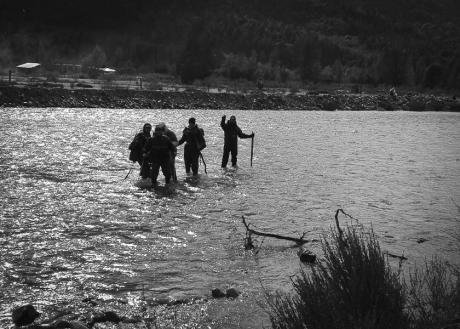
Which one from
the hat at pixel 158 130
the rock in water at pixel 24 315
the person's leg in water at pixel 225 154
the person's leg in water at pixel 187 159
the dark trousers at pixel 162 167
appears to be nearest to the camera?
the rock in water at pixel 24 315

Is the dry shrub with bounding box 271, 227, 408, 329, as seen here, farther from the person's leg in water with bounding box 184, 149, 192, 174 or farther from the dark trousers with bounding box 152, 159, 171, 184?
the person's leg in water with bounding box 184, 149, 192, 174

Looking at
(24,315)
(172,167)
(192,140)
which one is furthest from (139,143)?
(24,315)

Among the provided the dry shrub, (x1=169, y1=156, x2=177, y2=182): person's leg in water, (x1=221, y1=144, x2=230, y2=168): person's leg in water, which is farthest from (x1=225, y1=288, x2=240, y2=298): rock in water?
(x1=221, y1=144, x2=230, y2=168): person's leg in water

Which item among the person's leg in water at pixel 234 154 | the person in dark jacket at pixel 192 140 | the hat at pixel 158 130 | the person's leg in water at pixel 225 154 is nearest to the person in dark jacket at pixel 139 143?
the hat at pixel 158 130

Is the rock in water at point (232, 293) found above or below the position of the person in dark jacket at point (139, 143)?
below

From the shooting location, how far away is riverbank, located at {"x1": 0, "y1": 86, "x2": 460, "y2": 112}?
59.2 m

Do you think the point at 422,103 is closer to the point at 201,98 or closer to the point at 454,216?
the point at 201,98

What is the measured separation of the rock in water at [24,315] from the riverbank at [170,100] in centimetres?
5272

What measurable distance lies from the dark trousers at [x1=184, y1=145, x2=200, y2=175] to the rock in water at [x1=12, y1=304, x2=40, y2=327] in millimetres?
12099

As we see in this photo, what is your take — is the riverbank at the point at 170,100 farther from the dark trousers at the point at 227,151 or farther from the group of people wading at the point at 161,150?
the group of people wading at the point at 161,150

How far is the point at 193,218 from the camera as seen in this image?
45.1ft

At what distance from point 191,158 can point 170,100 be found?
49.0 m

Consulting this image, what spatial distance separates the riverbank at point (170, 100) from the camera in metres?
59.2

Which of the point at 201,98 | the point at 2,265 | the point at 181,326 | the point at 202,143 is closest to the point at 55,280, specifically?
the point at 2,265
